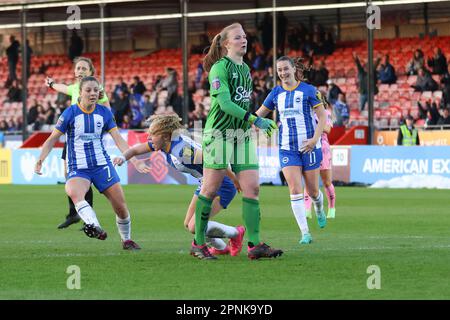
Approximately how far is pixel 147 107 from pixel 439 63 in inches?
383

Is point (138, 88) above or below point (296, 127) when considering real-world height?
above

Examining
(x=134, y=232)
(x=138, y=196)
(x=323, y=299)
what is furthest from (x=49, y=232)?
(x=138, y=196)

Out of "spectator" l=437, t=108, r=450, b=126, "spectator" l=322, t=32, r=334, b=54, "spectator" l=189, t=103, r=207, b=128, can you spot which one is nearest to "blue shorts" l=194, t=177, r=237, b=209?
"spectator" l=437, t=108, r=450, b=126

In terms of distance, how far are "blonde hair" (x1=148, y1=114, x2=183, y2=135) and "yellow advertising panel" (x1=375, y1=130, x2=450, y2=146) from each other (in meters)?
18.8

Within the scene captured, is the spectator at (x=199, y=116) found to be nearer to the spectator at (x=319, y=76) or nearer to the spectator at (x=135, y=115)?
the spectator at (x=135, y=115)

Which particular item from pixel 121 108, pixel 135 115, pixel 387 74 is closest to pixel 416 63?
pixel 387 74

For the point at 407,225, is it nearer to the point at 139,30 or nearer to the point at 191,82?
the point at 191,82

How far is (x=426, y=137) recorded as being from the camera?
3009 cm

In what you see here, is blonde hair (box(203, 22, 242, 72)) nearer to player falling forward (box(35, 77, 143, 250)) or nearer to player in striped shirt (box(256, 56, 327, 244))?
player falling forward (box(35, 77, 143, 250))

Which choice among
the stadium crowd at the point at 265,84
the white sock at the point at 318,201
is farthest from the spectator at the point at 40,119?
the white sock at the point at 318,201

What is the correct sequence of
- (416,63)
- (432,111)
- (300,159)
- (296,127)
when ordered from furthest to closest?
(416,63), (432,111), (296,127), (300,159)

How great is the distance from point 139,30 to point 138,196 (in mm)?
22563

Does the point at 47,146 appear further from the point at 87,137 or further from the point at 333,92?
the point at 333,92

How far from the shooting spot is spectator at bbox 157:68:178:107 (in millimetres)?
37906
